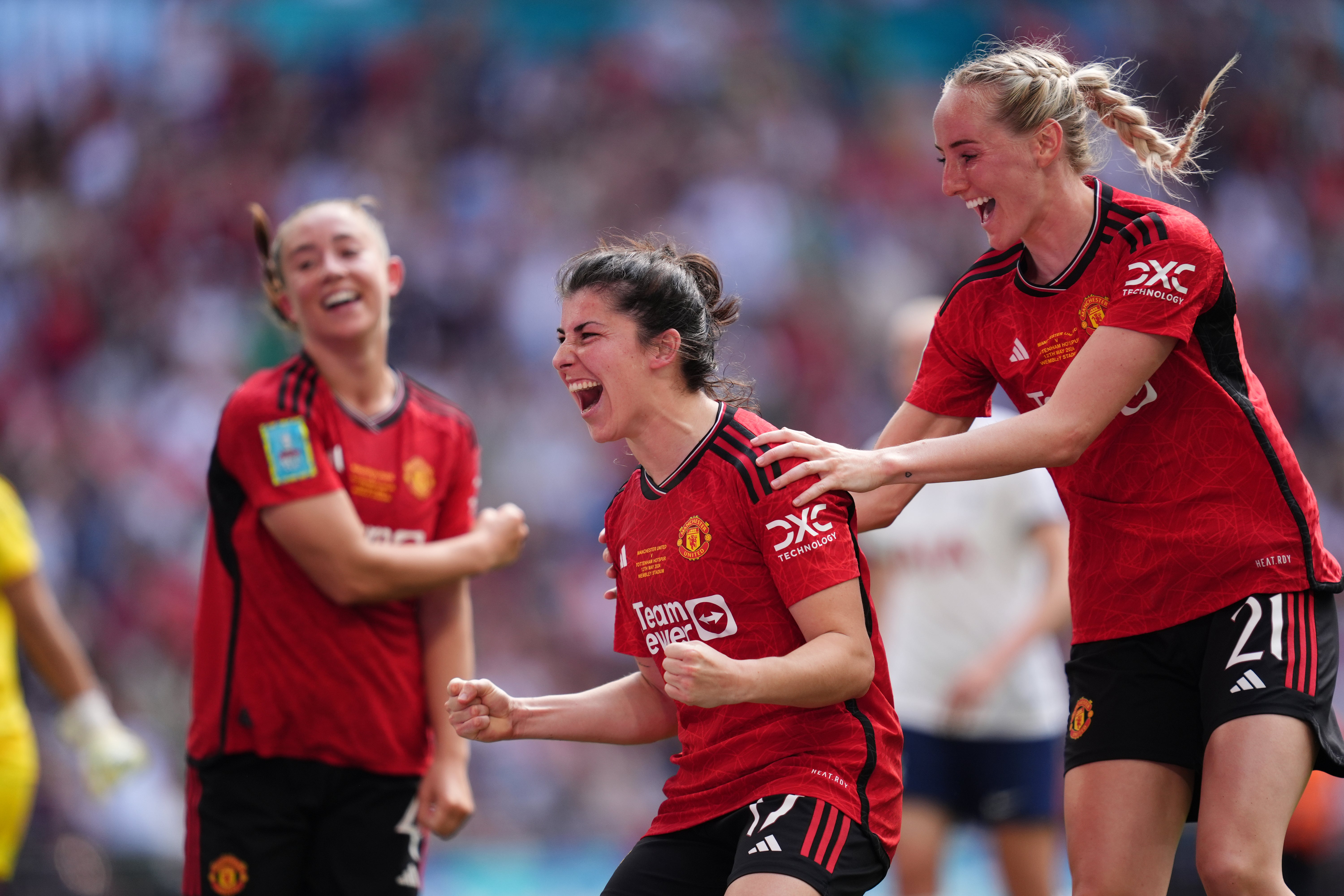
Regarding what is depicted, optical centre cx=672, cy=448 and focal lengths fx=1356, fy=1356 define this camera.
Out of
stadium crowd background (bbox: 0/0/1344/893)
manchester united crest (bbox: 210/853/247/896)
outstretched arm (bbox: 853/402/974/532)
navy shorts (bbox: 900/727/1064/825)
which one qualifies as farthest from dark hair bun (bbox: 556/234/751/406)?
stadium crowd background (bbox: 0/0/1344/893)

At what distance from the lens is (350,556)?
13.0 ft

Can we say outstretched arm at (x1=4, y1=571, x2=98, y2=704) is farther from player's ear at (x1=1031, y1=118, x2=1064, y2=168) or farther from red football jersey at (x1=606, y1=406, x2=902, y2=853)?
player's ear at (x1=1031, y1=118, x2=1064, y2=168)

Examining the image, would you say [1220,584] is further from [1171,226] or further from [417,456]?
[417,456]

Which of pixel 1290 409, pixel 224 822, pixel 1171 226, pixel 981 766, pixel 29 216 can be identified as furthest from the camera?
pixel 1290 409

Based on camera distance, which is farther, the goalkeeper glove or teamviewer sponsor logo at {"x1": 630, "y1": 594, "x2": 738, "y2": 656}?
the goalkeeper glove

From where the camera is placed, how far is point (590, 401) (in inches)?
134

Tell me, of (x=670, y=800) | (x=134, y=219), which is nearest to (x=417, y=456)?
(x=670, y=800)

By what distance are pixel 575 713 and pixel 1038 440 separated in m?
1.31

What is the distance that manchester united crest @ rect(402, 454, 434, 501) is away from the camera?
4.28 metres

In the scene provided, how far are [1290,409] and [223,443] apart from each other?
434 inches

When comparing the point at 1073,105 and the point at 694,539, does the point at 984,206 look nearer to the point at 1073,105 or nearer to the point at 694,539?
the point at 1073,105

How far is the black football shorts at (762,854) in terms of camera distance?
114 inches

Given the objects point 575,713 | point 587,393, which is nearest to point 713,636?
point 575,713

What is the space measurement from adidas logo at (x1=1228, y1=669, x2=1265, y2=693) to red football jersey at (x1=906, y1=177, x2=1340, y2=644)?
0.56ft
